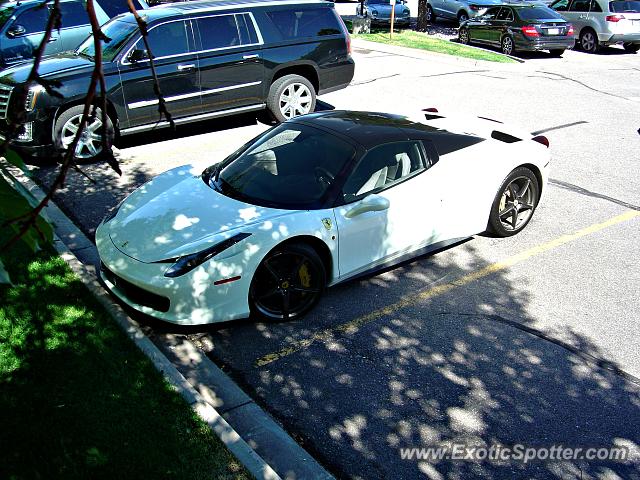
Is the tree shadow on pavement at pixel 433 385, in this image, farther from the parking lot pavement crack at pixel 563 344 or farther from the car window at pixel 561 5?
the car window at pixel 561 5

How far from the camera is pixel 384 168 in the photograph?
5.92 m

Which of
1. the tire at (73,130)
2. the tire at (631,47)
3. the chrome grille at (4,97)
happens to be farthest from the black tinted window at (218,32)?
the tire at (631,47)

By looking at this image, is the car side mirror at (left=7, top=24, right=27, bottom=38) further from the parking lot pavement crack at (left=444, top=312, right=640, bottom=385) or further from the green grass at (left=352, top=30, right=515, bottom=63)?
the parking lot pavement crack at (left=444, top=312, right=640, bottom=385)

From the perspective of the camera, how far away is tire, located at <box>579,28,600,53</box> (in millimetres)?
20406

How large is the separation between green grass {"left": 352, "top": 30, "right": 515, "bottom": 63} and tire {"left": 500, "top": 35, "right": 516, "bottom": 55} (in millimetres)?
612

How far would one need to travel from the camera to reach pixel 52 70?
29.7 ft

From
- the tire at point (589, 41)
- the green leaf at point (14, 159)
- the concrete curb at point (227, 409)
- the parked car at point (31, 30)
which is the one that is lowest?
the tire at point (589, 41)

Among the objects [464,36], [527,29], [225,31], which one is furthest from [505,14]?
[225,31]

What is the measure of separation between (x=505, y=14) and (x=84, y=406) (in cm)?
1834

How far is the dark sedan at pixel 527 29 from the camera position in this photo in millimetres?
18312

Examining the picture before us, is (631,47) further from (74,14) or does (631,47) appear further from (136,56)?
(136,56)

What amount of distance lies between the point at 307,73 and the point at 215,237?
6.55 meters

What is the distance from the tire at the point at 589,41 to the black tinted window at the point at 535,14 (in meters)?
2.27

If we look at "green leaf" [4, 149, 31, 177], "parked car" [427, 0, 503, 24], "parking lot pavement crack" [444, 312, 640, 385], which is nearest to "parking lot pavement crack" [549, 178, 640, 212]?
"parking lot pavement crack" [444, 312, 640, 385]
